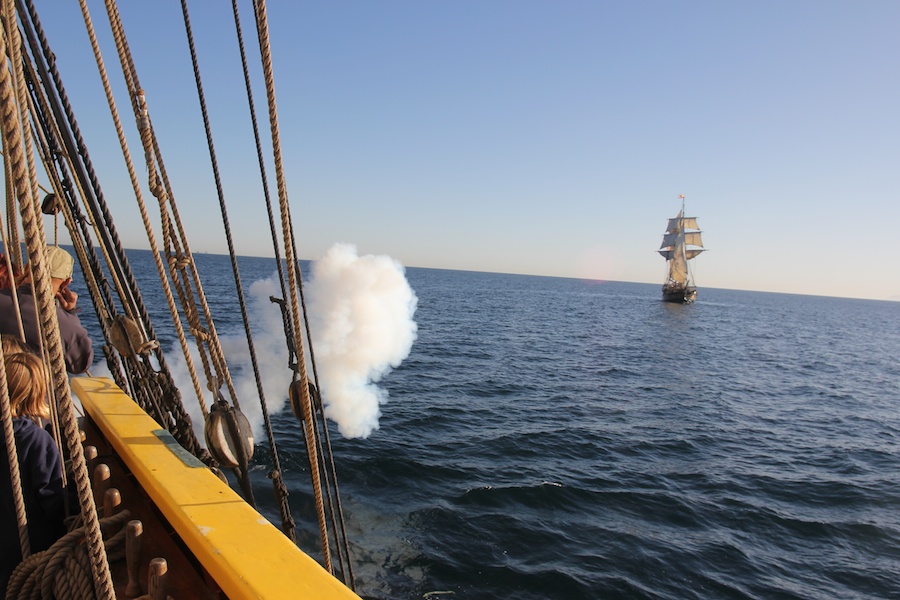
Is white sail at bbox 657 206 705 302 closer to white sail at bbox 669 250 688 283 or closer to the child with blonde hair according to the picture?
white sail at bbox 669 250 688 283

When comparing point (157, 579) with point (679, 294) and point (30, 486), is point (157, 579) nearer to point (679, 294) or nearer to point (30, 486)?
point (30, 486)

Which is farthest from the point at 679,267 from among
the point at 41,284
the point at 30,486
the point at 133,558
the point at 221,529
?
the point at 41,284

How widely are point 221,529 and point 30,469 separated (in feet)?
A: 3.13

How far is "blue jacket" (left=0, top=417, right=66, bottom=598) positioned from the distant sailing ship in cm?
10535

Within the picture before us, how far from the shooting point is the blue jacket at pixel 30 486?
7.47ft

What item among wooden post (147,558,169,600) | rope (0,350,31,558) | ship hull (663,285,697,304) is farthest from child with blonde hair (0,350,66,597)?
ship hull (663,285,697,304)

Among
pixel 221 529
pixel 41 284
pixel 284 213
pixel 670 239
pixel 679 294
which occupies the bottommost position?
pixel 221 529

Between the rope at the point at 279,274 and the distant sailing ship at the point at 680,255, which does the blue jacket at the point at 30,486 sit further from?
the distant sailing ship at the point at 680,255

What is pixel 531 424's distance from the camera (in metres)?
17.3

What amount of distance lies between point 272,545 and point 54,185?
358 centimetres

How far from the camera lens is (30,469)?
7.63ft

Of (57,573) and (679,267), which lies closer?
→ (57,573)

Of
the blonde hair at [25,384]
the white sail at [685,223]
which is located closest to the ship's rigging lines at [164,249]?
the blonde hair at [25,384]

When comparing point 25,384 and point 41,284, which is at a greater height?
point 41,284
